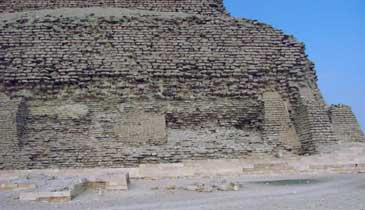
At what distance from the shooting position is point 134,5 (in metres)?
19.7

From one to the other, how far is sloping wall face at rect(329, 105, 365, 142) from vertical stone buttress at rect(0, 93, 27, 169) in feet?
31.8

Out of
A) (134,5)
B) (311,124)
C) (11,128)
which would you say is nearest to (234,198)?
(311,124)

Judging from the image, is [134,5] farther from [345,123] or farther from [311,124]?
[345,123]

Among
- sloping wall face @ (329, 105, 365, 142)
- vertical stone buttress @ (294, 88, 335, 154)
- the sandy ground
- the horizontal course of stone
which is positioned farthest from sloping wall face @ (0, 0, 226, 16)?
the sandy ground

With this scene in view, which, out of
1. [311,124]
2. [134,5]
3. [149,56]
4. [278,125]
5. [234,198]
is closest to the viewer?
[234,198]

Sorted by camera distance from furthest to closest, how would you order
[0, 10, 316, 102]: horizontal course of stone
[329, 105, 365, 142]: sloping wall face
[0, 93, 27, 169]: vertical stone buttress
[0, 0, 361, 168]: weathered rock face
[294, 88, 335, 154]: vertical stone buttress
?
[329, 105, 365, 142]: sloping wall face < [0, 10, 316, 102]: horizontal course of stone < [294, 88, 335, 154]: vertical stone buttress < [0, 0, 361, 168]: weathered rock face < [0, 93, 27, 169]: vertical stone buttress

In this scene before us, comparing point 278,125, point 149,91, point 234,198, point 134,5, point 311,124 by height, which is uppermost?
point 134,5

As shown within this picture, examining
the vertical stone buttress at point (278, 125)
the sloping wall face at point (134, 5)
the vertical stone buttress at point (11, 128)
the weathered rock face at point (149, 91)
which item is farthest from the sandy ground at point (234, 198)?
the sloping wall face at point (134, 5)

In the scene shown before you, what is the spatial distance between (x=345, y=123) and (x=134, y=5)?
882 cm

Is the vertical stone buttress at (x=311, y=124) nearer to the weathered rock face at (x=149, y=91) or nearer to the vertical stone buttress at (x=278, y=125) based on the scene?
the weathered rock face at (x=149, y=91)

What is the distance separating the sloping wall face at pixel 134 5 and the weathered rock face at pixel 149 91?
2.69 meters

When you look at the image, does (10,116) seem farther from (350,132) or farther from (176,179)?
(350,132)

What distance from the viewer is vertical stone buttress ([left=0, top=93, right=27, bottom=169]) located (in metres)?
14.1

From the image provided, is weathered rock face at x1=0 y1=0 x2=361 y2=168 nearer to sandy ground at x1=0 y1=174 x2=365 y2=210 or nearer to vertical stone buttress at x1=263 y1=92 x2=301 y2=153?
vertical stone buttress at x1=263 y1=92 x2=301 y2=153
